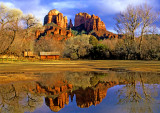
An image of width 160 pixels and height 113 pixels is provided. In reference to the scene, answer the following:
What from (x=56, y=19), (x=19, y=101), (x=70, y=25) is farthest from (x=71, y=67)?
(x=70, y=25)

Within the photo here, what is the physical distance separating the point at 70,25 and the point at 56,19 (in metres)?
18.3

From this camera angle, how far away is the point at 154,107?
A: 590 centimetres

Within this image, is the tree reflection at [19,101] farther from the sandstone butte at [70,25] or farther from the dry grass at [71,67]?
the sandstone butte at [70,25]

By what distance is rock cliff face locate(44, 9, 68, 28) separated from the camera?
17869 cm

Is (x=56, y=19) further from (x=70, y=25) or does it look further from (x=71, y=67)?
(x=71, y=67)

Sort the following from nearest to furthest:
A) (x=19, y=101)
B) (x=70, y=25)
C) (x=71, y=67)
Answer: (x=19, y=101) → (x=71, y=67) → (x=70, y=25)

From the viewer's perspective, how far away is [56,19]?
179 meters

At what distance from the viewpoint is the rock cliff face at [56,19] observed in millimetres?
178688

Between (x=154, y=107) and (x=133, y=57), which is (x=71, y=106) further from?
(x=133, y=57)

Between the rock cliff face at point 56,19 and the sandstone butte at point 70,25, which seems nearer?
the sandstone butte at point 70,25

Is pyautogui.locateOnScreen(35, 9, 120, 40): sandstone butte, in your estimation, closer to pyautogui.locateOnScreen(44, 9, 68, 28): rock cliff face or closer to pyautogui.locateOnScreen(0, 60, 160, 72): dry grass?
pyautogui.locateOnScreen(44, 9, 68, 28): rock cliff face

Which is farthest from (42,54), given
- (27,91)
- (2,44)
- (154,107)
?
(154,107)

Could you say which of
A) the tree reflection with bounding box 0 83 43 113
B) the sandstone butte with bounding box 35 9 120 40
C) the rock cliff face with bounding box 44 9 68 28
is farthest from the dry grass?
the rock cliff face with bounding box 44 9 68 28

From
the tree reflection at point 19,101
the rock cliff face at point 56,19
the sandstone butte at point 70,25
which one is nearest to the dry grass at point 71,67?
the tree reflection at point 19,101
